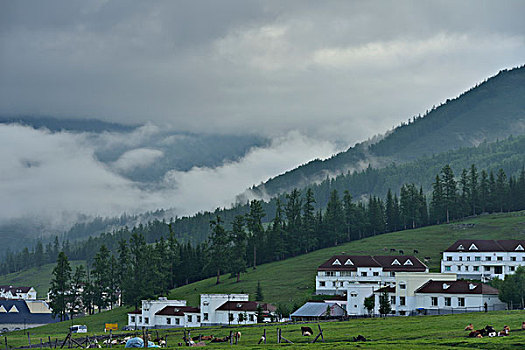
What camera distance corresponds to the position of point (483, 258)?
170 meters

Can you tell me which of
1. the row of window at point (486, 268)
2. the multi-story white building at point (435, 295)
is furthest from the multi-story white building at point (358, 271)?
the multi-story white building at point (435, 295)

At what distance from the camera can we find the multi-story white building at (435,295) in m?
121

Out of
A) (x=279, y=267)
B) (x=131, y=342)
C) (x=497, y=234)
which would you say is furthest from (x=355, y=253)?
(x=131, y=342)

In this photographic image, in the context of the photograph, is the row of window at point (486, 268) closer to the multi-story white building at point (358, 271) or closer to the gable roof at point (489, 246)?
the gable roof at point (489, 246)

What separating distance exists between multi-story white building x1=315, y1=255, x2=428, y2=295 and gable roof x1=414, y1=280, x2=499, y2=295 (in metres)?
37.0

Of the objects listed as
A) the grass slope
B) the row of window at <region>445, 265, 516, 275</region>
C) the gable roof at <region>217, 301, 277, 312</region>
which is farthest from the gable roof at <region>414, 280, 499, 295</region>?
the row of window at <region>445, 265, 516, 275</region>

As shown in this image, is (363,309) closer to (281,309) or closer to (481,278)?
(281,309)

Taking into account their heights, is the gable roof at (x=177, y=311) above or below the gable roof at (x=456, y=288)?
below

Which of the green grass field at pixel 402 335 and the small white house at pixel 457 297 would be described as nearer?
the green grass field at pixel 402 335

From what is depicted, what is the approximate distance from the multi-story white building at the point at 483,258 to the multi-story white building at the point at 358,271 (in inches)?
364

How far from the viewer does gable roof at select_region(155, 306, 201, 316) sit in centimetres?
14725

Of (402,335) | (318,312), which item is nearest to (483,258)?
(318,312)

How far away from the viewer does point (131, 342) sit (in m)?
64.2

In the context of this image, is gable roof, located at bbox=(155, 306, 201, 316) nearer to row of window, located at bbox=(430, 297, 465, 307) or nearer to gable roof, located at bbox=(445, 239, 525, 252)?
row of window, located at bbox=(430, 297, 465, 307)
